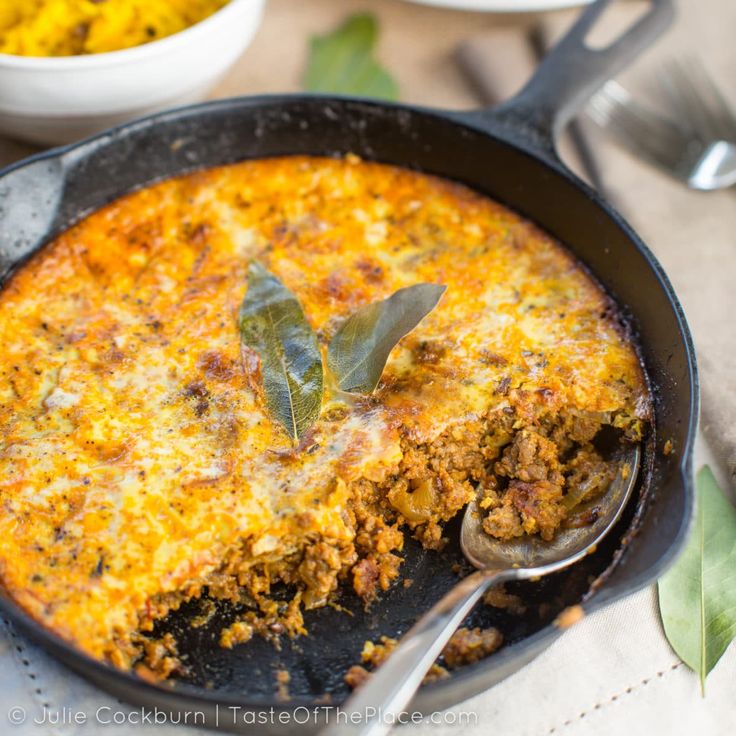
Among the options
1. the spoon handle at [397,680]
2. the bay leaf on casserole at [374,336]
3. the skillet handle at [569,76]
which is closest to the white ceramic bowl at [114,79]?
the skillet handle at [569,76]

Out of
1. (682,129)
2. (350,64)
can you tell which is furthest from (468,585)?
Result: (350,64)

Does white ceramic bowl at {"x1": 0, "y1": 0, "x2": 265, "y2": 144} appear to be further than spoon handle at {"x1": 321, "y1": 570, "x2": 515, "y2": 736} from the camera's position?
Yes

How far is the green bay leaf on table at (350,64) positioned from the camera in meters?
4.51

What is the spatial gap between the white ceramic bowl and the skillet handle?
1175 millimetres

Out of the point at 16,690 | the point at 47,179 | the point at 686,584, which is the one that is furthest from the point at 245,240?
the point at 686,584

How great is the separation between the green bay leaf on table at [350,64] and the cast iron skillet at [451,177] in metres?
0.95

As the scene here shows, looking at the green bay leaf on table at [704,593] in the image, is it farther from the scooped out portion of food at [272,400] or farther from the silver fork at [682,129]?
the silver fork at [682,129]

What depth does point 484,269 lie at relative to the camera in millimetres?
3348

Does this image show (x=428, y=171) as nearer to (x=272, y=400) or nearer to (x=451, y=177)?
(x=451, y=177)

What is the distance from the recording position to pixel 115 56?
3.56 metres

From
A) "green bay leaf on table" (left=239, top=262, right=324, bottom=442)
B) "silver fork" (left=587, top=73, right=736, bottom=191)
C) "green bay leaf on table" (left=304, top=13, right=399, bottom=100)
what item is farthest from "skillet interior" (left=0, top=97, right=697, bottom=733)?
"silver fork" (left=587, top=73, right=736, bottom=191)

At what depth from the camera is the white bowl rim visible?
3.48 metres

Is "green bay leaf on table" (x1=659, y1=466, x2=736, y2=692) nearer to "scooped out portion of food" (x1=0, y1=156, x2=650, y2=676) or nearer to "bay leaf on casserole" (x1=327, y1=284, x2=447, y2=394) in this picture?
"scooped out portion of food" (x1=0, y1=156, x2=650, y2=676)

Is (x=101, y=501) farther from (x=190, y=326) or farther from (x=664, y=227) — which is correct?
(x=664, y=227)
